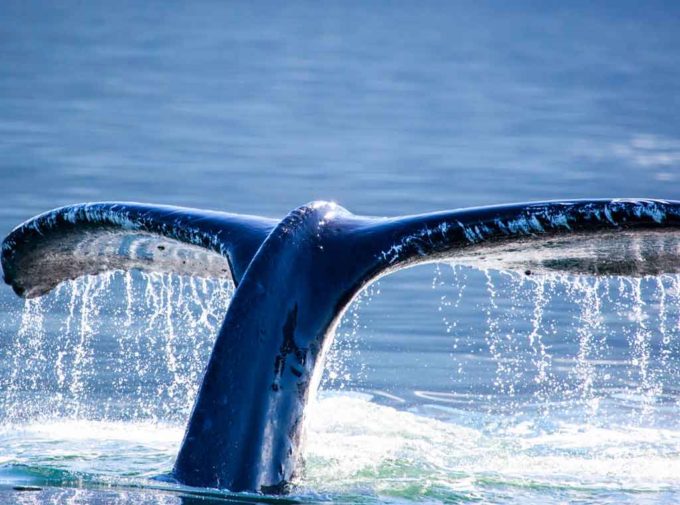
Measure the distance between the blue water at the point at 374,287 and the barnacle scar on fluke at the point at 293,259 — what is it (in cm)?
49

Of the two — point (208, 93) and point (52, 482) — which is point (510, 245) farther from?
point (208, 93)

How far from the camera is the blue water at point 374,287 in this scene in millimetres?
9055

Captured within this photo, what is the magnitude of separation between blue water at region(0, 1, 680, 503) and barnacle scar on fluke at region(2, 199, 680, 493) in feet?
1.60

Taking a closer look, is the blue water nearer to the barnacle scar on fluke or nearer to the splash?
the splash

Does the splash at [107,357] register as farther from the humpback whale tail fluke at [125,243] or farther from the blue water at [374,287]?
the humpback whale tail fluke at [125,243]

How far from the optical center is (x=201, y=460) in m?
6.92

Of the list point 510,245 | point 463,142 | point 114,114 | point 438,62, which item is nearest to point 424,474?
point 510,245

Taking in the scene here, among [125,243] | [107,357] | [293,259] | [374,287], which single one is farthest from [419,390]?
[374,287]

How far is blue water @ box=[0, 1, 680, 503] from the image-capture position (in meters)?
9.05

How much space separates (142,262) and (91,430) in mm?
1615

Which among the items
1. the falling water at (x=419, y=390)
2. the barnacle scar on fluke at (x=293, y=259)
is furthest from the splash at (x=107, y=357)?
the barnacle scar on fluke at (x=293, y=259)

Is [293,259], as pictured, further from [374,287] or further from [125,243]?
[374,287]

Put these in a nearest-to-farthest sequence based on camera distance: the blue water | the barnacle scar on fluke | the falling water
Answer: the barnacle scar on fluke → the falling water → the blue water

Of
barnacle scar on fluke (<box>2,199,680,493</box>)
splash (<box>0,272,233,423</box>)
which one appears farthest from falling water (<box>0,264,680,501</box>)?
barnacle scar on fluke (<box>2,199,680,493</box>)
